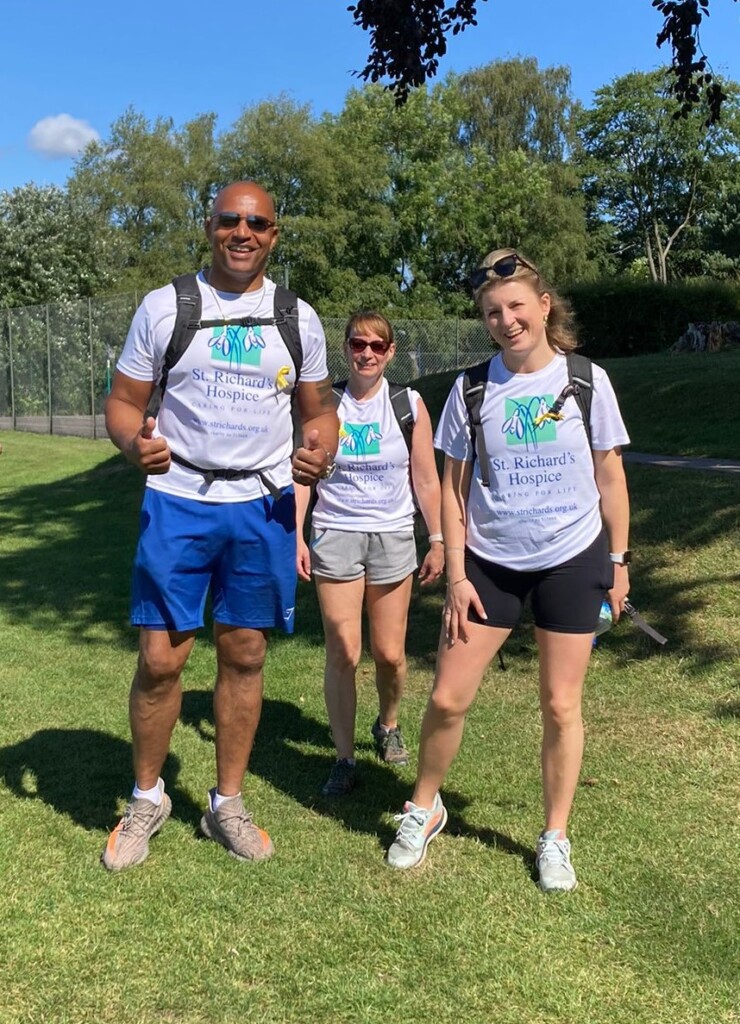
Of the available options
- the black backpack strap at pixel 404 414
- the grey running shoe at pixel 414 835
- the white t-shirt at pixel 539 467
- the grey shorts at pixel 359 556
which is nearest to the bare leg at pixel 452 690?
the grey running shoe at pixel 414 835

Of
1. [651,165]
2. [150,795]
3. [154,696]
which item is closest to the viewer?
[154,696]

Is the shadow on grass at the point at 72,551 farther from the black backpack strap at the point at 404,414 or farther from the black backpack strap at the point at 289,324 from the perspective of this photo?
the black backpack strap at the point at 289,324

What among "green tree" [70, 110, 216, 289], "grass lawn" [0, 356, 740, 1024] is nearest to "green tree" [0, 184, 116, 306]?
"green tree" [70, 110, 216, 289]

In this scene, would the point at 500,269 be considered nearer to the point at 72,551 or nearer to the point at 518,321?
the point at 518,321

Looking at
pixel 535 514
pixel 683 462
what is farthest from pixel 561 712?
pixel 683 462

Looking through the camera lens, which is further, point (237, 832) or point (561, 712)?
point (237, 832)

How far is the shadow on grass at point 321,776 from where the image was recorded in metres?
3.75

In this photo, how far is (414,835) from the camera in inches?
136

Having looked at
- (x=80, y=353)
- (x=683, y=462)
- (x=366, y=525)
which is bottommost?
(x=683, y=462)

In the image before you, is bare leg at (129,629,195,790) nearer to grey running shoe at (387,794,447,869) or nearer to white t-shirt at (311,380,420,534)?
grey running shoe at (387,794,447,869)

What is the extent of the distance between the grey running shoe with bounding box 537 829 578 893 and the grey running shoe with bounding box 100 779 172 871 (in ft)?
4.35

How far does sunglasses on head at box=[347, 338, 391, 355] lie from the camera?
416 centimetres

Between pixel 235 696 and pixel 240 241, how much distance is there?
1524mm

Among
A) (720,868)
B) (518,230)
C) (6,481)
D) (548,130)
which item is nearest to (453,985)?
(720,868)
